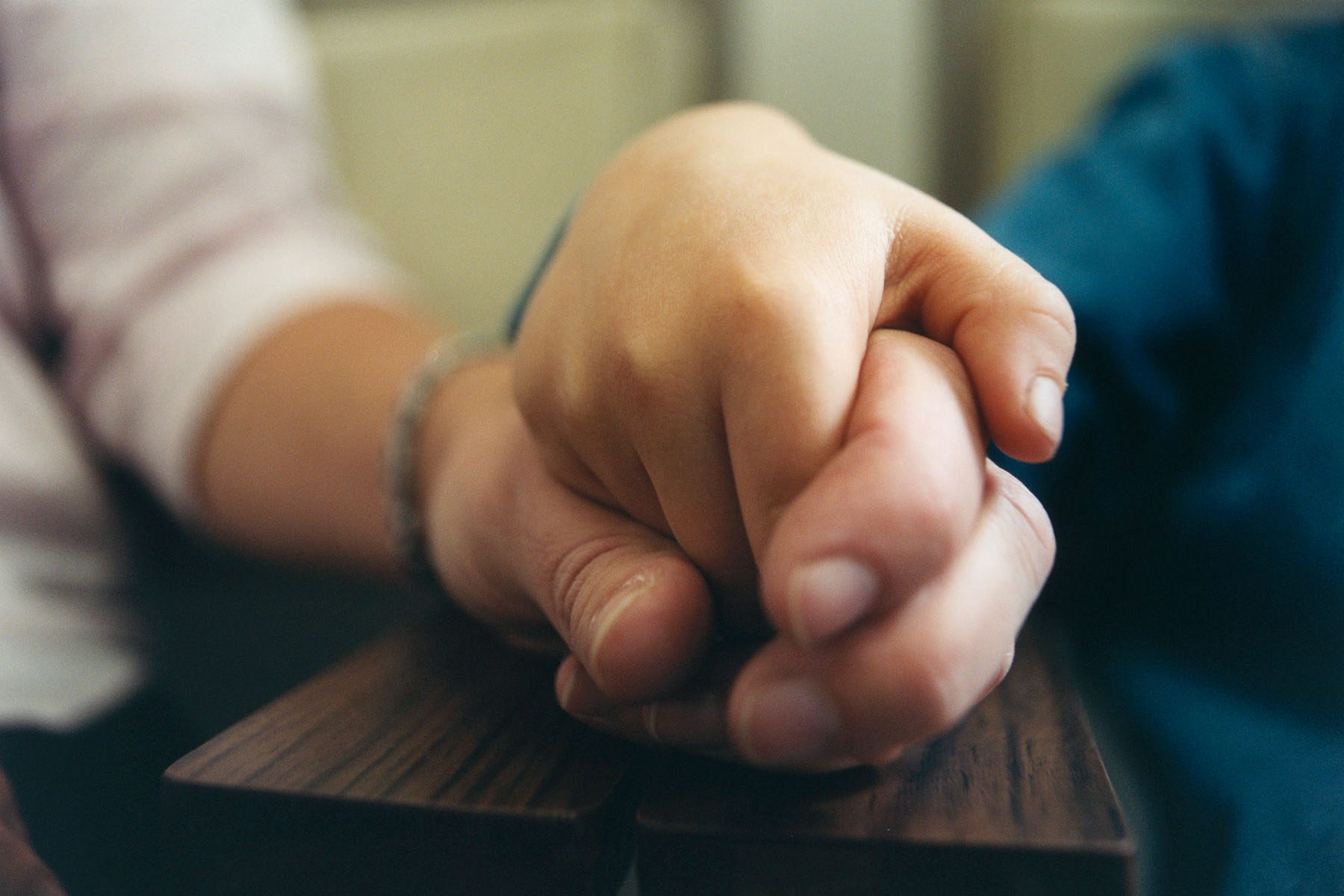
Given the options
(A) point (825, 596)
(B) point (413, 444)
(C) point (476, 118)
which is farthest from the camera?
(C) point (476, 118)

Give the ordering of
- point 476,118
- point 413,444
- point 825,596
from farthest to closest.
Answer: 1. point 476,118
2. point 413,444
3. point 825,596

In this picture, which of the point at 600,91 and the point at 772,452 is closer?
the point at 772,452

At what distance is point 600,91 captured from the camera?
70cm

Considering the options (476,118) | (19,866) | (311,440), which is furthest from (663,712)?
(476,118)

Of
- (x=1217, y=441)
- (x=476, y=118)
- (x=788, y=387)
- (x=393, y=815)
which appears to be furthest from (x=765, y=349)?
(x=476, y=118)

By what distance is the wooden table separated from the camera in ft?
0.50

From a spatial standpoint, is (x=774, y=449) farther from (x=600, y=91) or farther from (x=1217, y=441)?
(x=600, y=91)

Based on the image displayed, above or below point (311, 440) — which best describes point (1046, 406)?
above

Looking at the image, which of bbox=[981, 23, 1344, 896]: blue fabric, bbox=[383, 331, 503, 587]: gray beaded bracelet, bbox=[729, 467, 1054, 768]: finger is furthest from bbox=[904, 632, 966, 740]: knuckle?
bbox=[383, 331, 503, 587]: gray beaded bracelet

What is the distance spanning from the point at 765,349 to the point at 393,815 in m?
0.11

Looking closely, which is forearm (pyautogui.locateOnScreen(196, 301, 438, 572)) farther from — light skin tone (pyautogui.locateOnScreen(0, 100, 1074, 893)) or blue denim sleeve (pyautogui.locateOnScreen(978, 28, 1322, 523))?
blue denim sleeve (pyautogui.locateOnScreen(978, 28, 1322, 523))

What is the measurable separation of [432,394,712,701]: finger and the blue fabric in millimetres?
117

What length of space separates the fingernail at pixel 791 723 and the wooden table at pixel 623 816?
0.06ft

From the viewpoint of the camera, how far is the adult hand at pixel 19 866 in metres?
0.15
